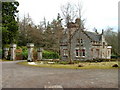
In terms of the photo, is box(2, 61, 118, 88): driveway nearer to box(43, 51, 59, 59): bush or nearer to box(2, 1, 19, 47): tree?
box(2, 1, 19, 47): tree

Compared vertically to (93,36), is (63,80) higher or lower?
lower

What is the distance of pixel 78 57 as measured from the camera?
3612 cm

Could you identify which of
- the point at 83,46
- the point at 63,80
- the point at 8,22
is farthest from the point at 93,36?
the point at 63,80

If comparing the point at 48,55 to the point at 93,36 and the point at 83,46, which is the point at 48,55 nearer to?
the point at 83,46

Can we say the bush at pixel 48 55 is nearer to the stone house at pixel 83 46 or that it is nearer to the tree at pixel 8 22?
the stone house at pixel 83 46

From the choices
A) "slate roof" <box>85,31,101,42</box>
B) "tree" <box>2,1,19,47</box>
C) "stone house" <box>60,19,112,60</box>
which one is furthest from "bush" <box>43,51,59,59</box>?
"slate roof" <box>85,31,101,42</box>

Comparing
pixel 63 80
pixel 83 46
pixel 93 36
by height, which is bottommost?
pixel 63 80

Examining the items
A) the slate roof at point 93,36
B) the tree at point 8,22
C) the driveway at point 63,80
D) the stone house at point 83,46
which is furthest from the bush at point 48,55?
the driveway at point 63,80

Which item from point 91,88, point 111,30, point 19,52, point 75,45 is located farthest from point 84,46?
→ point 91,88

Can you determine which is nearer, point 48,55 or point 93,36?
point 93,36

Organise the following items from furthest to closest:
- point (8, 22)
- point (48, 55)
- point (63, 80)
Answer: point (48, 55), point (8, 22), point (63, 80)

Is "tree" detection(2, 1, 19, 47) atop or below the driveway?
atop

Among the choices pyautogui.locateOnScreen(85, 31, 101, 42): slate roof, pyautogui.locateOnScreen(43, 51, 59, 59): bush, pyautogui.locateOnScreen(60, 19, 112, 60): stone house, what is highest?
pyautogui.locateOnScreen(85, 31, 101, 42): slate roof

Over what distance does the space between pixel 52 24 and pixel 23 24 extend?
10191 millimetres
